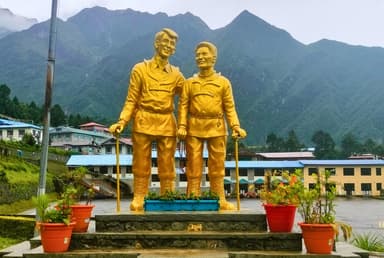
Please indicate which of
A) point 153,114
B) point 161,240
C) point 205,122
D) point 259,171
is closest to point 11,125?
point 259,171

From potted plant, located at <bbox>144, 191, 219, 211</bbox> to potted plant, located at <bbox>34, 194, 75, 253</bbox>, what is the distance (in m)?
1.63

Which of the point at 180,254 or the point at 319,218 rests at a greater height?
the point at 319,218

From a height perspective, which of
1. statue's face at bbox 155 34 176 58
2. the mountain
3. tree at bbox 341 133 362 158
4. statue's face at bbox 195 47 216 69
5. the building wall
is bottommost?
the building wall

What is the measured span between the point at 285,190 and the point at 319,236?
85 centimetres

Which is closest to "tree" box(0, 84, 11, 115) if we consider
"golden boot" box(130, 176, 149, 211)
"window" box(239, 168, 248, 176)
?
"window" box(239, 168, 248, 176)

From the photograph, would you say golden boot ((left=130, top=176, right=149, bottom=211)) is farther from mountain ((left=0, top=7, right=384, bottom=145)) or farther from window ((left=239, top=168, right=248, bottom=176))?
mountain ((left=0, top=7, right=384, bottom=145))

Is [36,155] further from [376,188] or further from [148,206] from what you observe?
[148,206]

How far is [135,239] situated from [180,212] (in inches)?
35.0

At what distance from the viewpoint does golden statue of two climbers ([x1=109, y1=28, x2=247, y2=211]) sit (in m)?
8.50

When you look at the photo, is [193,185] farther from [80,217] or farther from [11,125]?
[11,125]

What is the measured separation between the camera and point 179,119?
8508mm

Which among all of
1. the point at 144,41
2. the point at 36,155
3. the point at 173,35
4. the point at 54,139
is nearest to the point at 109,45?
the point at 144,41

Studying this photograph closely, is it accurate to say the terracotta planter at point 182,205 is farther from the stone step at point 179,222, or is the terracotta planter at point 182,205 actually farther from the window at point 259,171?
the window at point 259,171

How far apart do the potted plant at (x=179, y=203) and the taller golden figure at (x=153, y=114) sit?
78cm
